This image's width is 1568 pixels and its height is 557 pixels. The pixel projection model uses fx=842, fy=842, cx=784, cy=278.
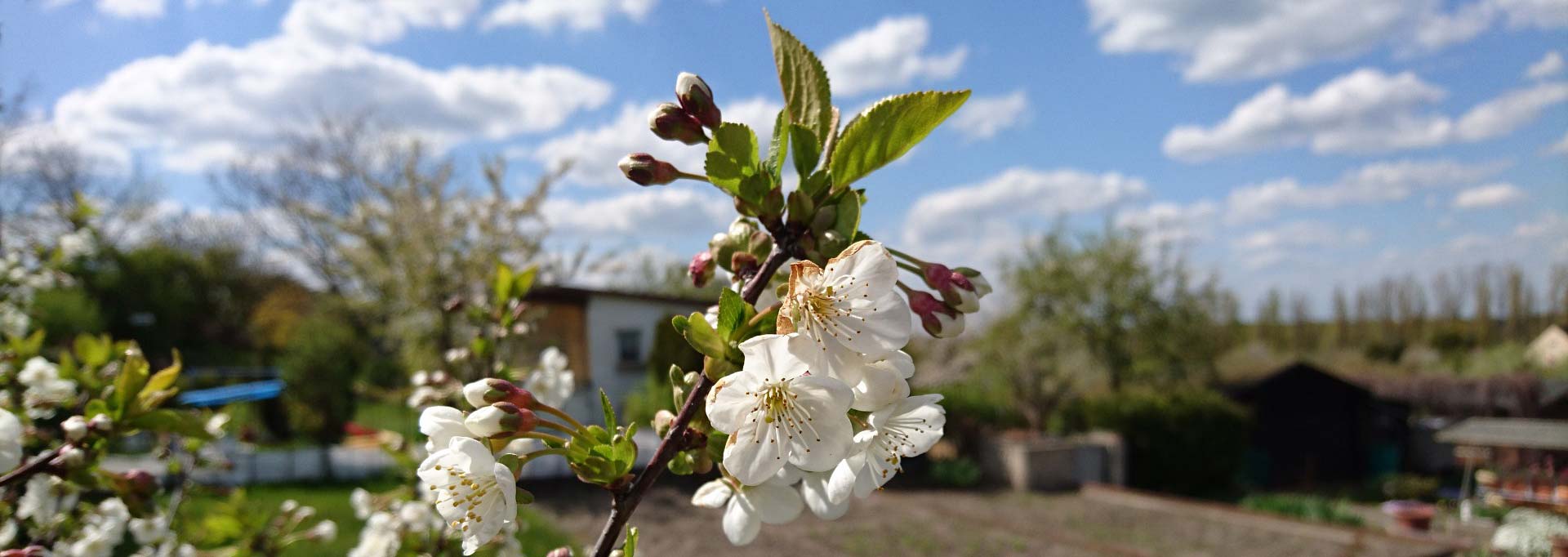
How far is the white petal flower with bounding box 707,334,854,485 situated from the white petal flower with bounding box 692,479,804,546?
0.19m

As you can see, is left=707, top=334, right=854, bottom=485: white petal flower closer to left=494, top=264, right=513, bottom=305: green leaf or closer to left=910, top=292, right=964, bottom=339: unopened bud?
left=910, top=292, right=964, bottom=339: unopened bud

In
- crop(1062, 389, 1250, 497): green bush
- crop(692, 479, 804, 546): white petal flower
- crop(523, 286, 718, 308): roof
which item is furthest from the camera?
crop(523, 286, 718, 308): roof

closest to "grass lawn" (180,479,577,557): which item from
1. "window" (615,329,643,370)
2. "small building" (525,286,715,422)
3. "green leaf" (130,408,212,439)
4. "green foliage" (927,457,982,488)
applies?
"green leaf" (130,408,212,439)

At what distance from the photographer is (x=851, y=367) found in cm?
61

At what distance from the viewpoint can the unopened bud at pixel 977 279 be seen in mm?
765

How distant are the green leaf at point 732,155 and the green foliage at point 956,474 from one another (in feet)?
34.8

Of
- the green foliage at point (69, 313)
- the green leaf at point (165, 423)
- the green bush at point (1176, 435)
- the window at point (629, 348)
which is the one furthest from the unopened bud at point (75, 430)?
the green foliage at point (69, 313)

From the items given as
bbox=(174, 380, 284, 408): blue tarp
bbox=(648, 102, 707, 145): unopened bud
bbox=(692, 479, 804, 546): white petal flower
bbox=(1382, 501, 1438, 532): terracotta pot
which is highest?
A: bbox=(648, 102, 707, 145): unopened bud

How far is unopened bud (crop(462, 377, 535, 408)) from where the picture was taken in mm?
745

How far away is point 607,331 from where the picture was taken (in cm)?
1341

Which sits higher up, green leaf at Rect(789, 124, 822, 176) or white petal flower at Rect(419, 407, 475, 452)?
green leaf at Rect(789, 124, 822, 176)

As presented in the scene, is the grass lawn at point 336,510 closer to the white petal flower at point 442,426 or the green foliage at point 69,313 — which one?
the white petal flower at point 442,426

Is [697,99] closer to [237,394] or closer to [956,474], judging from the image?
[956,474]

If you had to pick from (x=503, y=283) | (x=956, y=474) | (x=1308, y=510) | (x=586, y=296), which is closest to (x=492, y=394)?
(x=503, y=283)
